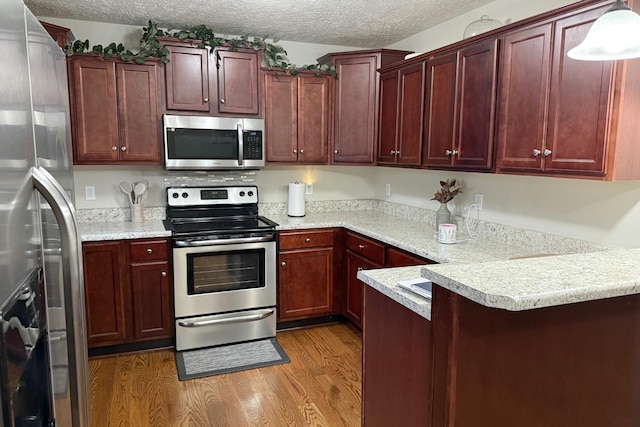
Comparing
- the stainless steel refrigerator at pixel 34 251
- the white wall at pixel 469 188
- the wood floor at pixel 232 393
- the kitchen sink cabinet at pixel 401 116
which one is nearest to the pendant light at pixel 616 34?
the white wall at pixel 469 188

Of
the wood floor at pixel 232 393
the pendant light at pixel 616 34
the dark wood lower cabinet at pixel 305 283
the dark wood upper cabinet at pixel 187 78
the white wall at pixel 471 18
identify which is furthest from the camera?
the dark wood lower cabinet at pixel 305 283

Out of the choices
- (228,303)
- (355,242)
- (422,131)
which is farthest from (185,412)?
(422,131)

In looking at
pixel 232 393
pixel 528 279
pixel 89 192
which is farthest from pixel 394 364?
pixel 89 192

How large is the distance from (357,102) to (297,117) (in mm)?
505

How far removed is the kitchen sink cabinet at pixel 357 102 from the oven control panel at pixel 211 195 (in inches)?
31.3

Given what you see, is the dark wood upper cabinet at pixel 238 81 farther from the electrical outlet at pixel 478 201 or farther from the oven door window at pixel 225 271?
the electrical outlet at pixel 478 201

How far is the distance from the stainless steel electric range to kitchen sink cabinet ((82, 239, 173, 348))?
11 cm

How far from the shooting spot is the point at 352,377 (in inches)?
114

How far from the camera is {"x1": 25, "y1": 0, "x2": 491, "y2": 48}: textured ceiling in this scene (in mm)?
2912

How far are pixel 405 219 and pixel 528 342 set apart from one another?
2.67 meters

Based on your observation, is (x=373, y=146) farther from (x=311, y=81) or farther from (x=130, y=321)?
(x=130, y=321)

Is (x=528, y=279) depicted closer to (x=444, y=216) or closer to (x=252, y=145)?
(x=444, y=216)

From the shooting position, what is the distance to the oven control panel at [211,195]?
11.7 feet

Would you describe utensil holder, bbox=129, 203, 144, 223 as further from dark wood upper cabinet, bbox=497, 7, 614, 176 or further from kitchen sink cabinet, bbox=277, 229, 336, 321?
dark wood upper cabinet, bbox=497, 7, 614, 176
